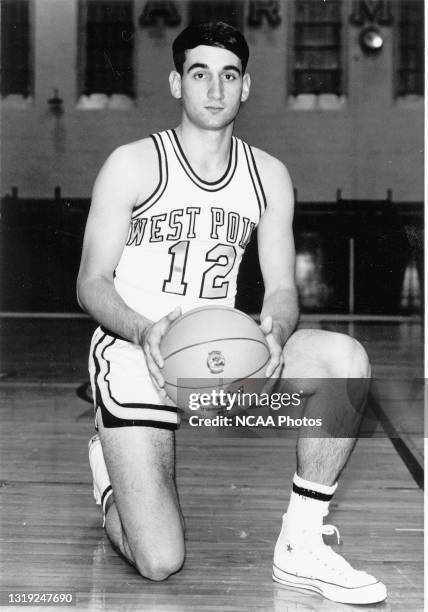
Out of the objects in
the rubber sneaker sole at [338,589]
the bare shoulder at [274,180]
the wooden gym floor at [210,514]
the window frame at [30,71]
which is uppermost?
the window frame at [30,71]

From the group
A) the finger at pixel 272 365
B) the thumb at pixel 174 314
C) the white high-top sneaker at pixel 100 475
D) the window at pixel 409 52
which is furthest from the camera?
the window at pixel 409 52

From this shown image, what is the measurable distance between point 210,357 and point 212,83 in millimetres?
643

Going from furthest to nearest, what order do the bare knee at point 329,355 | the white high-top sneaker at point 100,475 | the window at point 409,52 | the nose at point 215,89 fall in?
the window at point 409,52 → the white high-top sneaker at point 100,475 → the nose at point 215,89 → the bare knee at point 329,355

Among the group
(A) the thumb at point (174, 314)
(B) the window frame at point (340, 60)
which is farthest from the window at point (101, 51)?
(A) the thumb at point (174, 314)

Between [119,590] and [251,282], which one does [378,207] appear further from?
[119,590]

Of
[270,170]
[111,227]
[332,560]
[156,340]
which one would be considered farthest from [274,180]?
[332,560]

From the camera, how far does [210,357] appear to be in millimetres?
1500

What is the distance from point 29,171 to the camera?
10.3m

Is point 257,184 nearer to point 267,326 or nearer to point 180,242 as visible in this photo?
point 180,242

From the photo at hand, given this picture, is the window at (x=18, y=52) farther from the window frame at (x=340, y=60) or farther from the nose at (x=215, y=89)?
the nose at (x=215, y=89)

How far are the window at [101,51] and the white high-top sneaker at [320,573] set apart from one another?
932cm

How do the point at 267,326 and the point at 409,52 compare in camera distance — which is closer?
the point at 267,326

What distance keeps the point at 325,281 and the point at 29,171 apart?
163 inches

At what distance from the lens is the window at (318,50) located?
10438 mm
